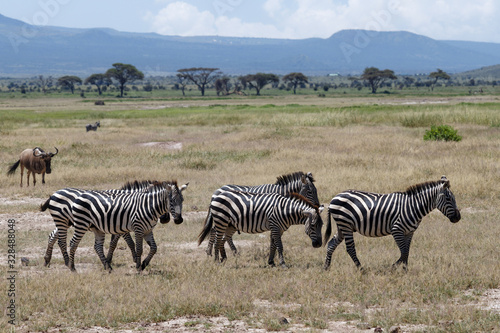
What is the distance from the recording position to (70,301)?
27.5 feet

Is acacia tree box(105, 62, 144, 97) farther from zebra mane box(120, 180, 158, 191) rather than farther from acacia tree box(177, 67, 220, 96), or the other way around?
zebra mane box(120, 180, 158, 191)

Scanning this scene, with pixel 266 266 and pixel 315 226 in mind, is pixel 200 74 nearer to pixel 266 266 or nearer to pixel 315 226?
pixel 266 266

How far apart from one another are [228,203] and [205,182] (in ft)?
29.6

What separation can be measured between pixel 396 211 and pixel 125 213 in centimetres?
463

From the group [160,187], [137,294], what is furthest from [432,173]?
[137,294]

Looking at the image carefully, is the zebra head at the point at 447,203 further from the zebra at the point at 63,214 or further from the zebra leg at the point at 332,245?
the zebra at the point at 63,214

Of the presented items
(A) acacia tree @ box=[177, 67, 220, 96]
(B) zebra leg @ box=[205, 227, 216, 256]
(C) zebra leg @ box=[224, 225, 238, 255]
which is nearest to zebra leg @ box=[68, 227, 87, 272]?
(B) zebra leg @ box=[205, 227, 216, 256]

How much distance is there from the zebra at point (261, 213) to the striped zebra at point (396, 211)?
1.84 ft

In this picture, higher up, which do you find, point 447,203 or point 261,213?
point 447,203

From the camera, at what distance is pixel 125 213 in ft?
33.9

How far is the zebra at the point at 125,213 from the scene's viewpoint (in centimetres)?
1013

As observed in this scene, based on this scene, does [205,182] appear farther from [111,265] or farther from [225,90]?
[225,90]

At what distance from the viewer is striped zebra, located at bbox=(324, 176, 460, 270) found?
32.0 ft

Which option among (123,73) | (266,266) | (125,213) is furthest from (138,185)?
(123,73)
